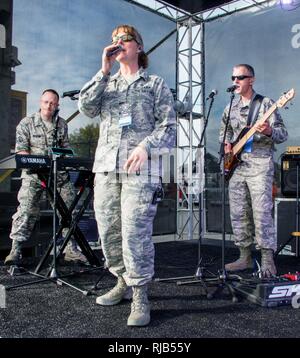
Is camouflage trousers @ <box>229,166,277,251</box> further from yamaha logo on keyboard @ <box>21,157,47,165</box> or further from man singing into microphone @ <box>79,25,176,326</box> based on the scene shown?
yamaha logo on keyboard @ <box>21,157,47,165</box>

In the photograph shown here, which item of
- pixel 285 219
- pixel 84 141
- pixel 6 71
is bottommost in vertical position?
pixel 285 219

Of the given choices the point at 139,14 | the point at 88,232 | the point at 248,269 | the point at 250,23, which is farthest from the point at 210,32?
the point at 248,269

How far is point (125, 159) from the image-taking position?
89.8 inches

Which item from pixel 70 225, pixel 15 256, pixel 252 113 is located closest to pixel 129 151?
pixel 70 225

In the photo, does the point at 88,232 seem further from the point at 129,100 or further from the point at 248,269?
the point at 129,100

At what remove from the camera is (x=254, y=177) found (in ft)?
11.7

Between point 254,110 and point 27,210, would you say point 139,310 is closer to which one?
point 27,210

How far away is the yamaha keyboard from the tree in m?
1.99

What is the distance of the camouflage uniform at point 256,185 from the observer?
350 centimetres

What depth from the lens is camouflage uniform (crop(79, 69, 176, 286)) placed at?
86.4 inches

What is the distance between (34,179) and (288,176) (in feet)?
10.8

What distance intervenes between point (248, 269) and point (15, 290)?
2.08 m

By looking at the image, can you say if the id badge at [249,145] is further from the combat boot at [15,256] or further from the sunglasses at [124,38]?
the combat boot at [15,256]

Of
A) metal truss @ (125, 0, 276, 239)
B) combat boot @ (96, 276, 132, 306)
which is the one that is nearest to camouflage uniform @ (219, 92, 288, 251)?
combat boot @ (96, 276, 132, 306)
